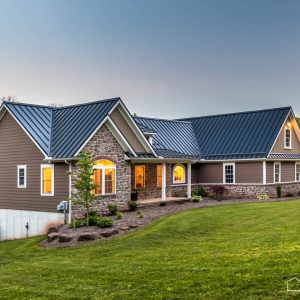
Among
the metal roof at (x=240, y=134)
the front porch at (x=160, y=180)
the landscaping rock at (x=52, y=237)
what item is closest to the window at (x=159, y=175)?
the front porch at (x=160, y=180)

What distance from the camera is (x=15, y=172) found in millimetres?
26688

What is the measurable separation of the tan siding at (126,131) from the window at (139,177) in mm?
→ 2260

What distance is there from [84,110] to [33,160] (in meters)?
4.30

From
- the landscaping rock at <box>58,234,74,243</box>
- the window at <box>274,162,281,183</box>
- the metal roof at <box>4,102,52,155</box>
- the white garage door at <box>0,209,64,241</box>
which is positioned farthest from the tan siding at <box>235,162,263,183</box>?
the landscaping rock at <box>58,234,74,243</box>

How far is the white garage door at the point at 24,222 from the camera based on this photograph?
24.7 meters

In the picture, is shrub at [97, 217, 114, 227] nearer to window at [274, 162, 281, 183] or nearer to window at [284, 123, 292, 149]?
window at [274, 162, 281, 183]

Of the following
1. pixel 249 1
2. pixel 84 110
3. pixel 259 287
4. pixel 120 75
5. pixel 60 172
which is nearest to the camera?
pixel 259 287

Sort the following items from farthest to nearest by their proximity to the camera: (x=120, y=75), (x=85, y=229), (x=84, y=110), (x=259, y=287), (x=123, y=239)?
1. (x=120, y=75)
2. (x=84, y=110)
3. (x=85, y=229)
4. (x=123, y=239)
5. (x=259, y=287)

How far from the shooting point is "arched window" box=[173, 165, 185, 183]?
3500cm

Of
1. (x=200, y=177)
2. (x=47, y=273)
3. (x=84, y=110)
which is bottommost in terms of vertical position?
(x=47, y=273)

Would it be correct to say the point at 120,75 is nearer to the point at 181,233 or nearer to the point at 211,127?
the point at 211,127

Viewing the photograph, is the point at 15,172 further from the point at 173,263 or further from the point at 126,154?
the point at 173,263

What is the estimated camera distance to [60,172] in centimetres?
2450

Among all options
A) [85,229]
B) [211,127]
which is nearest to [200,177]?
[211,127]
